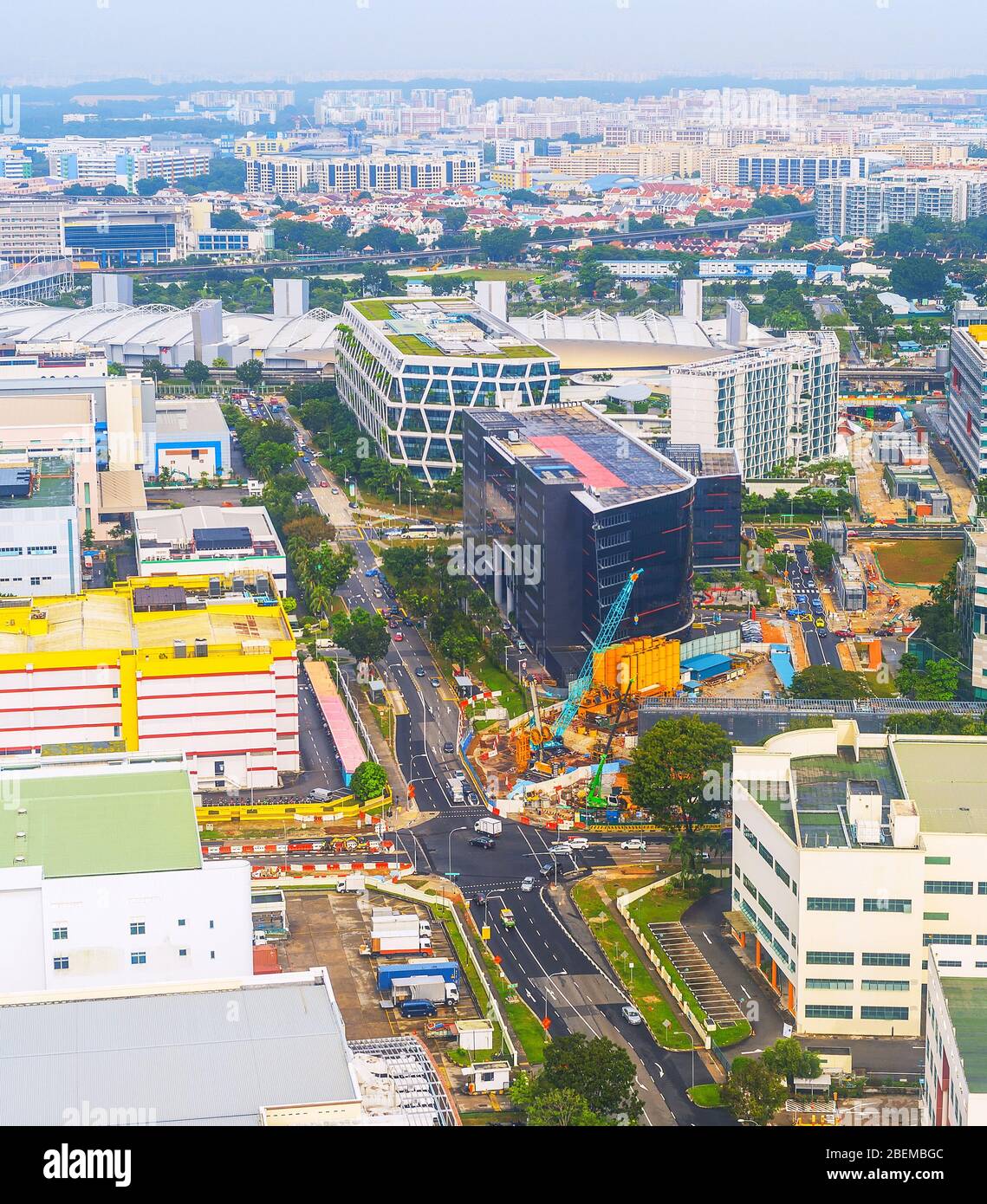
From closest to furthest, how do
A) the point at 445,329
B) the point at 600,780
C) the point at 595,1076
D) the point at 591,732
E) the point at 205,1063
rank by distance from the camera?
1. the point at 205,1063
2. the point at 595,1076
3. the point at 600,780
4. the point at 591,732
5. the point at 445,329

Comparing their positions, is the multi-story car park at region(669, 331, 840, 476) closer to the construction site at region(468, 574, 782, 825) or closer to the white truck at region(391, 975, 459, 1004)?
the construction site at region(468, 574, 782, 825)

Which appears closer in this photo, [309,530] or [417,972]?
[417,972]

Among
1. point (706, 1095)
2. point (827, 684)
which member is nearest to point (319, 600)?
point (827, 684)

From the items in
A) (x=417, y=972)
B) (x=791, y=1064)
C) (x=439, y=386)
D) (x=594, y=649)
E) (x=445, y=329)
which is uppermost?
(x=445, y=329)

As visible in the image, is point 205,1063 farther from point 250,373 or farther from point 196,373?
point 250,373

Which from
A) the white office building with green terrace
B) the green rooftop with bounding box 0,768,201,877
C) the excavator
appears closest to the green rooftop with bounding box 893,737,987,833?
the excavator
